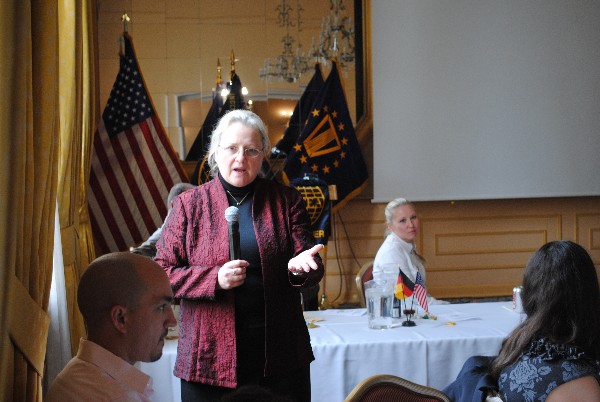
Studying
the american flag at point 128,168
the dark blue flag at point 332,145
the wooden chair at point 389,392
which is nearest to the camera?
the wooden chair at point 389,392

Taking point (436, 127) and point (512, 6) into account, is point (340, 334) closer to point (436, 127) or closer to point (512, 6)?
point (436, 127)

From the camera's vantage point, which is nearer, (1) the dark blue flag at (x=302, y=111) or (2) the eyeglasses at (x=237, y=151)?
(2) the eyeglasses at (x=237, y=151)

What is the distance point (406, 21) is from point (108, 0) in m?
2.85

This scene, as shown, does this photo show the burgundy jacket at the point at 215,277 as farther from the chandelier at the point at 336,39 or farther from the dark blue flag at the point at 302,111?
the chandelier at the point at 336,39

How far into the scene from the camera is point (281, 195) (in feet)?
7.06

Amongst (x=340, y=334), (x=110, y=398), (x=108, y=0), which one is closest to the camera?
(x=110, y=398)

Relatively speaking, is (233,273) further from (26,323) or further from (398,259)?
(398,259)

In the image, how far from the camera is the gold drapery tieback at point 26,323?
1518mm

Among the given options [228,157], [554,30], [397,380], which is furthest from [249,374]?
Result: [554,30]

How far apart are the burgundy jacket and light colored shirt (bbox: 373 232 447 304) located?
6.59 ft

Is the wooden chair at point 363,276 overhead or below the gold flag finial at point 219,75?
below

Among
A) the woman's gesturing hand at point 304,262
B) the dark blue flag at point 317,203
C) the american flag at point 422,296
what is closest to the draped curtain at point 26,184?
the woman's gesturing hand at point 304,262

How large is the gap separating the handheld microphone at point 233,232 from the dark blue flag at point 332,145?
4256 millimetres

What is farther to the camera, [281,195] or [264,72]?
[264,72]
